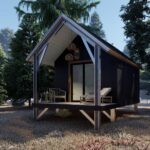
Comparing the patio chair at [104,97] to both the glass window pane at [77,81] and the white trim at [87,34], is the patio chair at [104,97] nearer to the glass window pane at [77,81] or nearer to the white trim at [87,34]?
the glass window pane at [77,81]

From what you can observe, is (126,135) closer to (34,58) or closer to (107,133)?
(107,133)

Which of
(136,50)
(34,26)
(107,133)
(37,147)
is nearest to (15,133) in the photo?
(37,147)

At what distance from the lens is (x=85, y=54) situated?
47.8ft

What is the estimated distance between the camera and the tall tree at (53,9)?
2253cm

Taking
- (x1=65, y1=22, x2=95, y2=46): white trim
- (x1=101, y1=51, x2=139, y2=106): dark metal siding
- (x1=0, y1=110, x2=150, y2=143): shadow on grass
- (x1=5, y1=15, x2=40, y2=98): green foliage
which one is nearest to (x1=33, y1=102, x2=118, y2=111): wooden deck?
(x1=0, y1=110, x2=150, y2=143): shadow on grass

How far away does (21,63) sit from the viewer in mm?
20219

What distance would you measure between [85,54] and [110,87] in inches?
90.0

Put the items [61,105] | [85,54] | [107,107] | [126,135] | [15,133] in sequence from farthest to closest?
1. [85,54]
2. [61,105]
3. [107,107]
4. [15,133]
5. [126,135]

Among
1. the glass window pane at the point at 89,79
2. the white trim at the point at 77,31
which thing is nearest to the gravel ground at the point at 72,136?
the glass window pane at the point at 89,79

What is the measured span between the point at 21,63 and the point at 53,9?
5.30 meters

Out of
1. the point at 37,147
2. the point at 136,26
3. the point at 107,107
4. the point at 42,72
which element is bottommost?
the point at 37,147

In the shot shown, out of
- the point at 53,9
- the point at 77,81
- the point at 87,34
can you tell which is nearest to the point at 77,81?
the point at 77,81

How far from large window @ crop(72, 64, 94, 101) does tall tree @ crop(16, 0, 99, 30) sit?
350 inches

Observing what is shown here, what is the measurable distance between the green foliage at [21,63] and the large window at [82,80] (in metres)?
5.63
